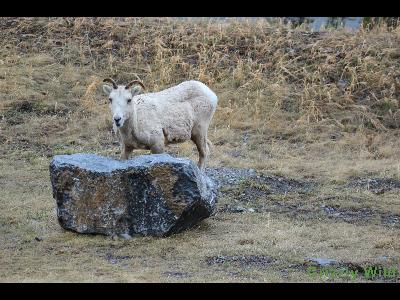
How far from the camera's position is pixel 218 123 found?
18594 mm

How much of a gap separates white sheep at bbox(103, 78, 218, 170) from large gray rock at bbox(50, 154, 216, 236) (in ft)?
4.76

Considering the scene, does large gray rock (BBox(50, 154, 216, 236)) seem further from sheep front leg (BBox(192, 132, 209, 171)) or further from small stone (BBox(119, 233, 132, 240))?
sheep front leg (BBox(192, 132, 209, 171))

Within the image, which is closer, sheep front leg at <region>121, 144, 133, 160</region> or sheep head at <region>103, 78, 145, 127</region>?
sheep head at <region>103, 78, 145, 127</region>

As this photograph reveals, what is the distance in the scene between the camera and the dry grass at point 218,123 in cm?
1059

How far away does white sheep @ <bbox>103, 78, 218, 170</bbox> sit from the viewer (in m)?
12.7

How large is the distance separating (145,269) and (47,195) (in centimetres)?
448

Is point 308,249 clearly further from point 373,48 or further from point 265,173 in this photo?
point 373,48

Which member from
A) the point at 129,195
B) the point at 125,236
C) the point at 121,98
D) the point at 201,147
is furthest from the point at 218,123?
the point at 125,236

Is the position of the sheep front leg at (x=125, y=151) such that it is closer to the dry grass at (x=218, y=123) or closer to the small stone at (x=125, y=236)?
the dry grass at (x=218, y=123)

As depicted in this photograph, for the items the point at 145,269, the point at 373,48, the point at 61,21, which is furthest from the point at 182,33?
the point at 145,269

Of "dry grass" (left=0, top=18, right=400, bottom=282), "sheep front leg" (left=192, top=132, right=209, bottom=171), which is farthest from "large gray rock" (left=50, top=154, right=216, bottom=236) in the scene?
"sheep front leg" (left=192, top=132, right=209, bottom=171)

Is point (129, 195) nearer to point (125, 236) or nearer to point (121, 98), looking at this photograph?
point (125, 236)

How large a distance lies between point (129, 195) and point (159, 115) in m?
2.68

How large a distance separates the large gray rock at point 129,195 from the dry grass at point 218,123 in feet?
0.89
